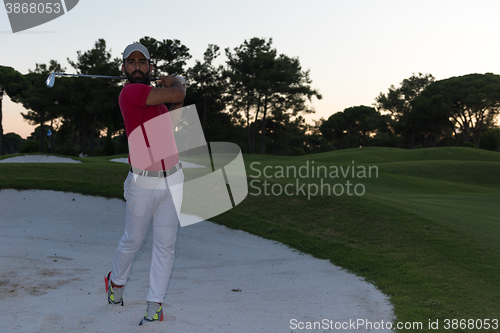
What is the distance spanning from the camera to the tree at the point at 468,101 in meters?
59.2

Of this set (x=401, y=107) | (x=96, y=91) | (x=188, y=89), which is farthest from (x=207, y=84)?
(x=401, y=107)

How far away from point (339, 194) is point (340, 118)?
83996 mm

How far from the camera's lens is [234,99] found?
5900cm

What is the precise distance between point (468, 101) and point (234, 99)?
36490 millimetres

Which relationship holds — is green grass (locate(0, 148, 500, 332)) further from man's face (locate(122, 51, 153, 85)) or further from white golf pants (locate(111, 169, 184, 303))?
man's face (locate(122, 51, 153, 85))

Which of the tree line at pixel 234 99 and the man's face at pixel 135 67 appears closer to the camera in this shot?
the man's face at pixel 135 67

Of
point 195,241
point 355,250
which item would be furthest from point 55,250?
point 355,250

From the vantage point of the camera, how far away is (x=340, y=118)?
92.6 metres

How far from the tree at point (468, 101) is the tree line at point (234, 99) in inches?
5.5

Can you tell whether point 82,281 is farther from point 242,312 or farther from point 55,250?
point 242,312

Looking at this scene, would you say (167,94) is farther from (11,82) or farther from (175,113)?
(11,82)

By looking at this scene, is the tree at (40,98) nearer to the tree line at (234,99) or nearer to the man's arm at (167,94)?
the tree line at (234,99)

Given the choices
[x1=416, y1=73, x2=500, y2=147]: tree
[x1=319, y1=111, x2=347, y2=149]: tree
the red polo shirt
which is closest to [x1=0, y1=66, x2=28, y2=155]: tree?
the red polo shirt

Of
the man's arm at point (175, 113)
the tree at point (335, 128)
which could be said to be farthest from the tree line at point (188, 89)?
the man's arm at point (175, 113)
